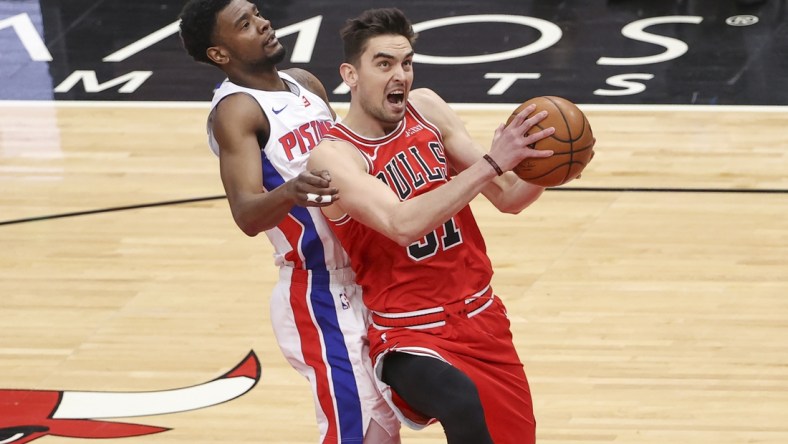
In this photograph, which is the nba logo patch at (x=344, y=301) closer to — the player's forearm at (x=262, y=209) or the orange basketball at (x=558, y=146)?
the player's forearm at (x=262, y=209)

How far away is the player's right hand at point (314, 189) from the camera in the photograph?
416 cm

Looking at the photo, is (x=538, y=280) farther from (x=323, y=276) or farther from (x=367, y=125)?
(x=367, y=125)

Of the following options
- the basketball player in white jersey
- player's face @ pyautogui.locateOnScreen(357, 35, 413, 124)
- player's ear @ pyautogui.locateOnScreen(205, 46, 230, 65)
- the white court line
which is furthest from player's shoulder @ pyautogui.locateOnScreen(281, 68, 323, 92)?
the white court line

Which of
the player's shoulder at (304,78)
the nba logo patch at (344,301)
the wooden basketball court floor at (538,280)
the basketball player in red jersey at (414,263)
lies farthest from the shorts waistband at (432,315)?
the wooden basketball court floor at (538,280)

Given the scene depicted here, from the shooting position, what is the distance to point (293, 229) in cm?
484

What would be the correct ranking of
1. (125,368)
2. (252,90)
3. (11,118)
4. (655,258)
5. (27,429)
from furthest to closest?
(11,118), (655,258), (125,368), (27,429), (252,90)

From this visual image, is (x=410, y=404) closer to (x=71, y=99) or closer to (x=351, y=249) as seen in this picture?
(x=351, y=249)

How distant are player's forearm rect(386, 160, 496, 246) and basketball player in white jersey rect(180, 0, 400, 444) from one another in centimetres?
61

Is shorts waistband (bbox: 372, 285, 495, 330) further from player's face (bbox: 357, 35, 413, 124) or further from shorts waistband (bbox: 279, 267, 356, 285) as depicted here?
player's face (bbox: 357, 35, 413, 124)

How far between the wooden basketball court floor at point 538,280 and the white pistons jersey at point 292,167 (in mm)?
1417

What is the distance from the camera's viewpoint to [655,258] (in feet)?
25.6

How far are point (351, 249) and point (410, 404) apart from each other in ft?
1.92

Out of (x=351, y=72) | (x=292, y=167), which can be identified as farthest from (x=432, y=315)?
(x=351, y=72)

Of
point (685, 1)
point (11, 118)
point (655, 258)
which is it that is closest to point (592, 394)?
point (655, 258)
